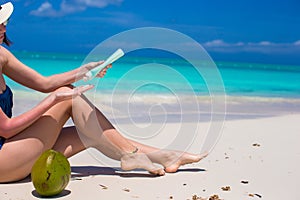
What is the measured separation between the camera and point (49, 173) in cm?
286

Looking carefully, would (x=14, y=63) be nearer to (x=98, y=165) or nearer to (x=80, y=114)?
(x=80, y=114)

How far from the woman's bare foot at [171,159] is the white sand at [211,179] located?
7 centimetres

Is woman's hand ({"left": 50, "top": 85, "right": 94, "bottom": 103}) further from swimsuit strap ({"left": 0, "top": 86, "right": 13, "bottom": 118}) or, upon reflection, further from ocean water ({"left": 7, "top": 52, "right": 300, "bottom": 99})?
ocean water ({"left": 7, "top": 52, "right": 300, "bottom": 99})

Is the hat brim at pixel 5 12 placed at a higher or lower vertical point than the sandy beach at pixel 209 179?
higher

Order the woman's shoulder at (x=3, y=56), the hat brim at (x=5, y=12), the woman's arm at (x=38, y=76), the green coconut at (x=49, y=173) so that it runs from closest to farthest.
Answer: the green coconut at (x=49, y=173) → the hat brim at (x=5, y=12) → the woman's shoulder at (x=3, y=56) → the woman's arm at (x=38, y=76)

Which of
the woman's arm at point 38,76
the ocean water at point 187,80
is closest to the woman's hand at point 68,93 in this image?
the woman's arm at point 38,76

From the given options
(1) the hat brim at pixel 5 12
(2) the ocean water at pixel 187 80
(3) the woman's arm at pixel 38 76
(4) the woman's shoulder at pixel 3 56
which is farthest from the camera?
(2) the ocean water at pixel 187 80

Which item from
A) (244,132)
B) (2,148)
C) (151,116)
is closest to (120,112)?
(151,116)

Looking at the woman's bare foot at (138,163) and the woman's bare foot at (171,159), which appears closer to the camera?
the woman's bare foot at (138,163)

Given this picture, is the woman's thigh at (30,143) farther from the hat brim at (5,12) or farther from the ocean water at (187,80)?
the ocean water at (187,80)

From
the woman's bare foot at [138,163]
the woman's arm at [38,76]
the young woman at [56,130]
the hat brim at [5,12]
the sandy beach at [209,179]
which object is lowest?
the sandy beach at [209,179]

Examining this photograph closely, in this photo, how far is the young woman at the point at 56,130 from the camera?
3.07m

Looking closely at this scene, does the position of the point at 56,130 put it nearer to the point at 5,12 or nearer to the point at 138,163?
the point at 138,163

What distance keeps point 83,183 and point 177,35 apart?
1.18 meters
